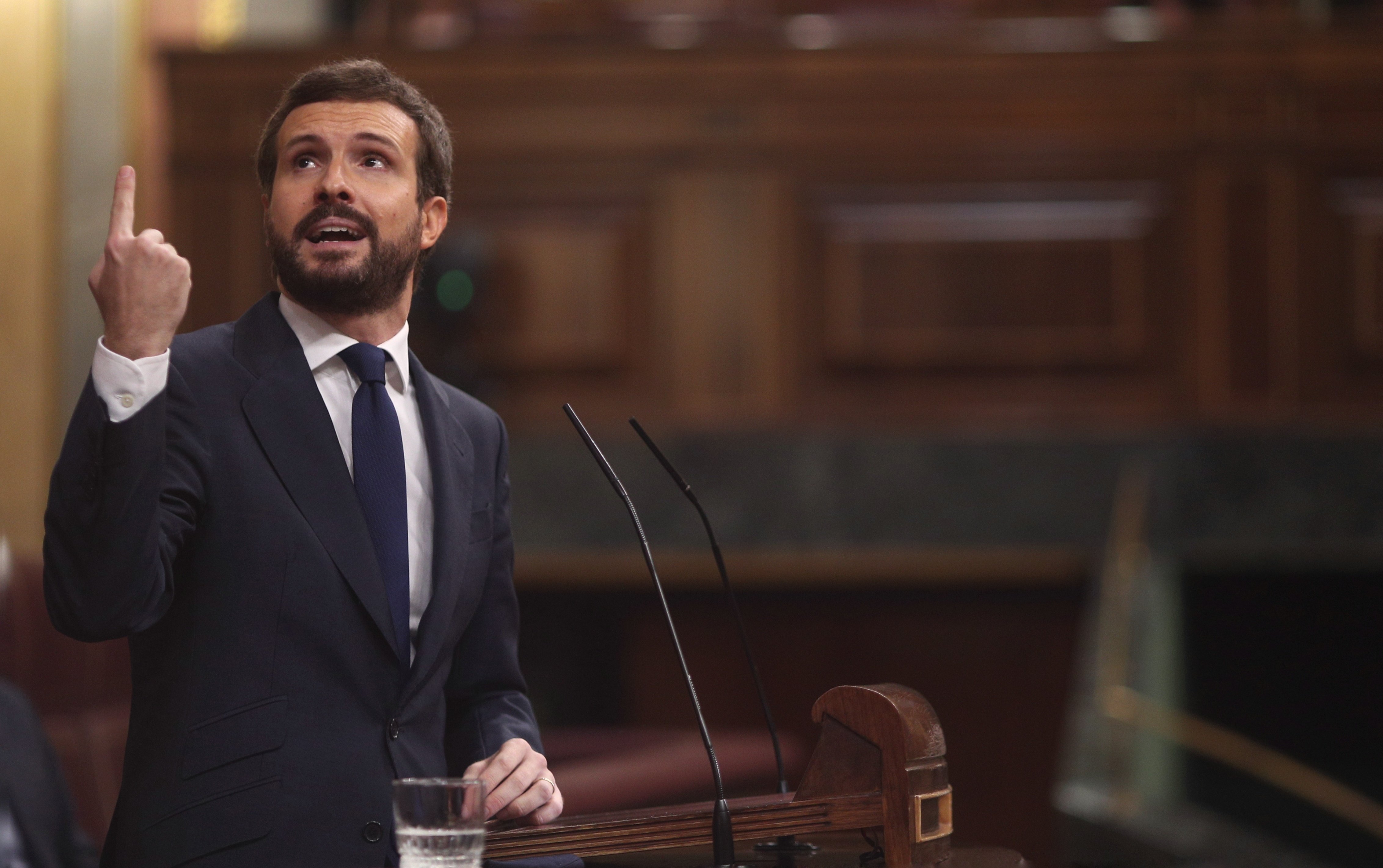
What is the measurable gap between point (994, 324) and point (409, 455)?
111 inches

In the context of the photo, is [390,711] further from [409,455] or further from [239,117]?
[239,117]

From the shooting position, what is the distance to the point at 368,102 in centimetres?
133

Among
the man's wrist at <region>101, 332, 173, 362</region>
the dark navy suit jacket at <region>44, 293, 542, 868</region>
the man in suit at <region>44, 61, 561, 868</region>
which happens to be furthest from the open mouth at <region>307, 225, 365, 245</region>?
the man's wrist at <region>101, 332, 173, 362</region>

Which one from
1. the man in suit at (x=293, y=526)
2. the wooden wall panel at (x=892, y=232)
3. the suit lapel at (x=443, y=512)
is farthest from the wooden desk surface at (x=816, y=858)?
the wooden wall panel at (x=892, y=232)

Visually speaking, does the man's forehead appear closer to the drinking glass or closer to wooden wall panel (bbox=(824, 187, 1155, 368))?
the drinking glass

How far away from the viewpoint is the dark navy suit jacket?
1.19 metres

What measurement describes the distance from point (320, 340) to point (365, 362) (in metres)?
0.05

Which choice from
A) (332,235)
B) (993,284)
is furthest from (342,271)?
(993,284)

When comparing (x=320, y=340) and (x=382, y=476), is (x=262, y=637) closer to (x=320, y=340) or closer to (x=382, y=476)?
(x=382, y=476)

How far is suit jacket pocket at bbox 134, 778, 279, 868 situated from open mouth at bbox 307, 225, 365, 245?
1.48ft

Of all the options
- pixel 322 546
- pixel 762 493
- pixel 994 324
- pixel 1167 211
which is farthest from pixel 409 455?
pixel 1167 211

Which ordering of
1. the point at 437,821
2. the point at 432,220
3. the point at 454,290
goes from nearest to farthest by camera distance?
the point at 437,821
the point at 432,220
the point at 454,290

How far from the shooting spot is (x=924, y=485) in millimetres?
3797

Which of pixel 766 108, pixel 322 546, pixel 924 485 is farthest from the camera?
pixel 766 108
